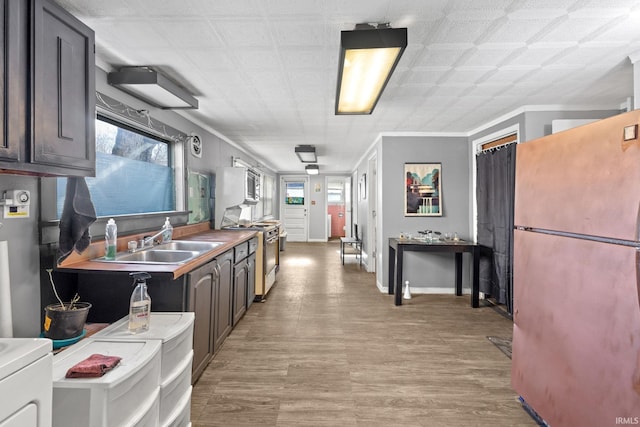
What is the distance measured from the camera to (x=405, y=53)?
6.85 feet

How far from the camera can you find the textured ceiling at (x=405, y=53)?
1.62 meters

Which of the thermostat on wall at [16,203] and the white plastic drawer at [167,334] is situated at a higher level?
the thermostat on wall at [16,203]

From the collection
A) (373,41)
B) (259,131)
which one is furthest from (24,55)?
(259,131)

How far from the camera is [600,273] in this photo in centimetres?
139

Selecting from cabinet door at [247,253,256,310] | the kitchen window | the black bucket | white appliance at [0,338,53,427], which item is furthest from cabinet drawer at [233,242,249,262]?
white appliance at [0,338,53,427]

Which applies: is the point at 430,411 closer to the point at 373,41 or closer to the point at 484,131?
the point at 373,41

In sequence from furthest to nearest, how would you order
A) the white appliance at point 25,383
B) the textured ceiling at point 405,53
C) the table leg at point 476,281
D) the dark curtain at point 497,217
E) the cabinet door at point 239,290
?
the table leg at point 476,281, the dark curtain at point 497,217, the cabinet door at point 239,290, the textured ceiling at point 405,53, the white appliance at point 25,383

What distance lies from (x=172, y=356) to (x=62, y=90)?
132 cm

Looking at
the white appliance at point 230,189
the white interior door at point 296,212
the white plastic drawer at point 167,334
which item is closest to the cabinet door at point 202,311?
the white plastic drawer at point 167,334

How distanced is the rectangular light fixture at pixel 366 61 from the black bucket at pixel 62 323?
189 cm

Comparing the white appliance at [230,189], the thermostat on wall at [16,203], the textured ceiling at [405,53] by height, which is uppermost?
the textured ceiling at [405,53]

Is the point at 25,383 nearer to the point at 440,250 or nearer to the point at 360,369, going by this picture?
the point at 360,369

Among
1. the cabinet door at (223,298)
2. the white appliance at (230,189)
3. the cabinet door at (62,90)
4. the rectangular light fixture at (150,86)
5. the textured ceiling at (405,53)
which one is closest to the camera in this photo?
the cabinet door at (62,90)

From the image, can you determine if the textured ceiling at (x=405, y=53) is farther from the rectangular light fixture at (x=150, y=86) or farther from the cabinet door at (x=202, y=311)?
the cabinet door at (x=202, y=311)
